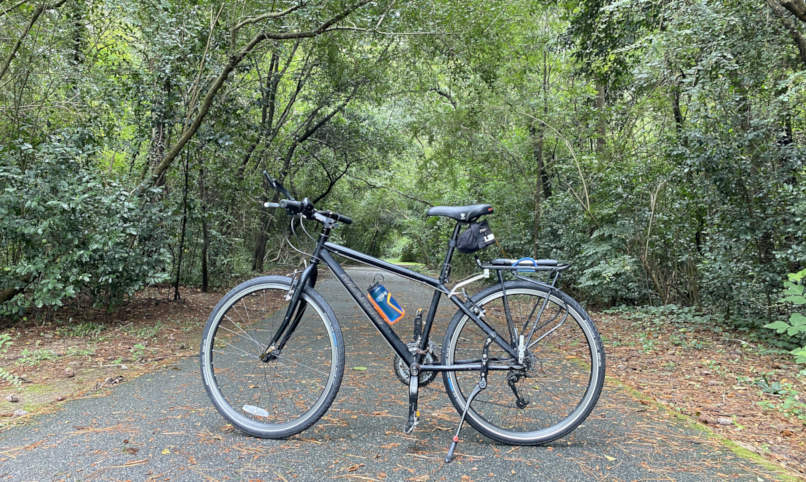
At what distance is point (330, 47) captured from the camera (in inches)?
374

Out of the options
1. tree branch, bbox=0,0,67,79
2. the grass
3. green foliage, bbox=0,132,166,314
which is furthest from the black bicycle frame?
tree branch, bbox=0,0,67,79

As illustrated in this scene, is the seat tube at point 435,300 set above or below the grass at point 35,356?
above

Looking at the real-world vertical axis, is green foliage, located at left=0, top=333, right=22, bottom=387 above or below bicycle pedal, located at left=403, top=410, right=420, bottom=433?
below

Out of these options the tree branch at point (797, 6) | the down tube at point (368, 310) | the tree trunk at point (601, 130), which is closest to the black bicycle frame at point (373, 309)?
the down tube at point (368, 310)

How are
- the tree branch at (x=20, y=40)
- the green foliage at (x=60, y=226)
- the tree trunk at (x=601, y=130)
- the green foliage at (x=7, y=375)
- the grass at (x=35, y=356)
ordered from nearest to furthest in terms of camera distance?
the green foliage at (x=7, y=375)
the grass at (x=35, y=356)
the green foliage at (x=60, y=226)
the tree branch at (x=20, y=40)
the tree trunk at (x=601, y=130)

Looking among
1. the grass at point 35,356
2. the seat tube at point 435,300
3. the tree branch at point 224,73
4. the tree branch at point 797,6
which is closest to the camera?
the seat tube at point 435,300

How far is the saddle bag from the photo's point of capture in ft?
8.30

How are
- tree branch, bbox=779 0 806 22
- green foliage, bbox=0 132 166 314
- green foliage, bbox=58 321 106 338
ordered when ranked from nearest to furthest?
tree branch, bbox=779 0 806 22
green foliage, bbox=0 132 166 314
green foliage, bbox=58 321 106 338

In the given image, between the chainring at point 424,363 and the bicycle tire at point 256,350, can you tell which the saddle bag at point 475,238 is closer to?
the chainring at point 424,363

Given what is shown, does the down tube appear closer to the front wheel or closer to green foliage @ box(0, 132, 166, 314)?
the front wheel

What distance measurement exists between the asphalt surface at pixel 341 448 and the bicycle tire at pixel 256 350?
12 centimetres

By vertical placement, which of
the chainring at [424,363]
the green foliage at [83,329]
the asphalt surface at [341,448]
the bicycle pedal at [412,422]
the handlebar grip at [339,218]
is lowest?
the green foliage at [83,329]

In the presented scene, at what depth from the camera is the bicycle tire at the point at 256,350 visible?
253cm

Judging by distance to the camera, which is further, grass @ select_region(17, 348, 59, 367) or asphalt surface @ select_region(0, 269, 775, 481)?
grass @ select_region(17, 348, 59, 367)
